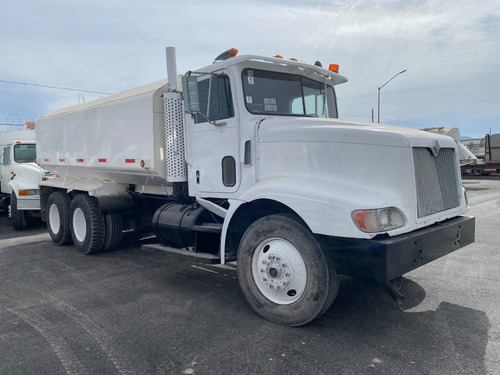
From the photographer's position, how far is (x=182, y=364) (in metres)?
3.45

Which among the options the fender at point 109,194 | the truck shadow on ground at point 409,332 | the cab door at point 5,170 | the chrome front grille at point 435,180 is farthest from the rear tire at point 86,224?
the chrome front grille at point 435,180

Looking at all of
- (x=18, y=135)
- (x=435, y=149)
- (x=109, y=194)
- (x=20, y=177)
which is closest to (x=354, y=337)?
(x=435, y=149)

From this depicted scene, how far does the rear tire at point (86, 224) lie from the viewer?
7473 millimetres

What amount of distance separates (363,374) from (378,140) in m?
2.10

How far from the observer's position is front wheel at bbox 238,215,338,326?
391cm

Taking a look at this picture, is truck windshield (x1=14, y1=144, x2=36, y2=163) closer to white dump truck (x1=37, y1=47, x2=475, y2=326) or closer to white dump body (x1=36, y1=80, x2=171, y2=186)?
white dump body (x1=36, y1=80, x2=171, y2=186)

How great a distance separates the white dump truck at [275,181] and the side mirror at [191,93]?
0.01 metres

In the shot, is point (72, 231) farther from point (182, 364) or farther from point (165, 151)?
point (182, 364)

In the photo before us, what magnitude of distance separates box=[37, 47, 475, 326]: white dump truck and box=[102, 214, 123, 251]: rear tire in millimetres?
67

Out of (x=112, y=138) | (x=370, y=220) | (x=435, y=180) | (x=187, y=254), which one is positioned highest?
(x=112, y=138)

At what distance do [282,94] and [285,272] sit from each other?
231 cm

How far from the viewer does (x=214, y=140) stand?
17.4 feet

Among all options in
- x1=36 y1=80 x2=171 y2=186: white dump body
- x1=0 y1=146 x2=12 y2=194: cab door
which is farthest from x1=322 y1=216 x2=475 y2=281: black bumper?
x1=0 y1=146 x2=12 y2=194: cab door

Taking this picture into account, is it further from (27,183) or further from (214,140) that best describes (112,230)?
(27,183)
